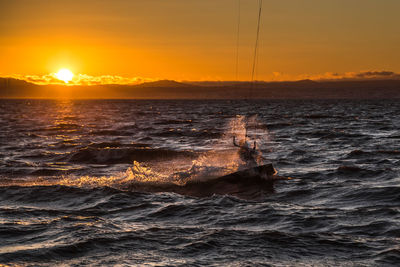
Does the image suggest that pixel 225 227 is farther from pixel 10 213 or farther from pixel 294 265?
pixel 10 213

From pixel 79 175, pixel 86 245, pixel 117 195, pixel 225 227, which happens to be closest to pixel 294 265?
pixel 225 227

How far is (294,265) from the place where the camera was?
8.08 metres

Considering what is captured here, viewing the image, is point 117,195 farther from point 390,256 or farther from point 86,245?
point 390,256

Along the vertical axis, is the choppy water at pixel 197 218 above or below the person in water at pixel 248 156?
below

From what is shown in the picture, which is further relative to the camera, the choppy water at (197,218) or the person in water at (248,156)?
the person in water at (248,156)

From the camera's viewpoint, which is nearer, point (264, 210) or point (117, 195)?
point (264, 210)

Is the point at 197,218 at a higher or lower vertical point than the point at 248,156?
lower

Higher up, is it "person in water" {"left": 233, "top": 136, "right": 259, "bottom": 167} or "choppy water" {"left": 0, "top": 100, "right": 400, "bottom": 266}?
"person in water" {"left": 233, "top": 136, "right": 259, "bottom": 167}

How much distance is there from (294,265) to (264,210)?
408 centimetres

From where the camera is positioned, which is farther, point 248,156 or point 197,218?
point 248,156

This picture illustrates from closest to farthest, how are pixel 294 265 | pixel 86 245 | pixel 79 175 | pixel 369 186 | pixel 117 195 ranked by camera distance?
pixel 294 265, pixel 86 245, pixel 117 195, pixel 369 186, pixel 79 175

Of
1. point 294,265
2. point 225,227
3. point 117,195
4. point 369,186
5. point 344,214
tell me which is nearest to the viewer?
point 294,265

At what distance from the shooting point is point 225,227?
10.5 meters

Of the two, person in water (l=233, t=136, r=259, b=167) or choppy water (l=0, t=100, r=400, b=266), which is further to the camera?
person in water (l=233, t=136, r=259, b=167)
